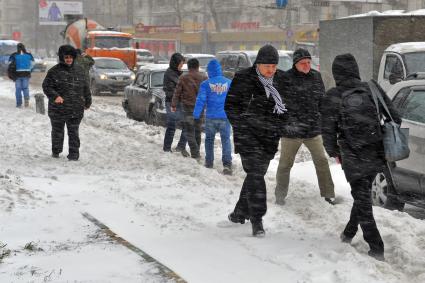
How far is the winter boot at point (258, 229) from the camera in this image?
6305mm

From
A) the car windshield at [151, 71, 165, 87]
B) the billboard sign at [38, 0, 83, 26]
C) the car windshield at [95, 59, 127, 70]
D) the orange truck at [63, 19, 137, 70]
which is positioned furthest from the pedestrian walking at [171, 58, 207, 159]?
the billboard sign at [38, 0, 83, 26]

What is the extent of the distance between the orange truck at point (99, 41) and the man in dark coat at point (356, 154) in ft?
89.0

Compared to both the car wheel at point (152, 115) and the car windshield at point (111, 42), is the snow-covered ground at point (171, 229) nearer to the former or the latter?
the car wheel at point (152, 115)

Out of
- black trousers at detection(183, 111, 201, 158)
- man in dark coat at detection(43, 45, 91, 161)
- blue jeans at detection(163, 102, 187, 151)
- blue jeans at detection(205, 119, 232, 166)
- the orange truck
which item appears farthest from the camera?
the orange truck

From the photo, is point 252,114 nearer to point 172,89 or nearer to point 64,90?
point 64,90

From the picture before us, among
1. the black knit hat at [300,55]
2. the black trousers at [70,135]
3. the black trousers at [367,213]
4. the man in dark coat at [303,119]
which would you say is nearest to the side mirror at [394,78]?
the man in dark coat at [303,119]

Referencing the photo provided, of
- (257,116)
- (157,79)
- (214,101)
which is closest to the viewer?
(257,116)

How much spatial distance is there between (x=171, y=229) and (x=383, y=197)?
9.57 feet

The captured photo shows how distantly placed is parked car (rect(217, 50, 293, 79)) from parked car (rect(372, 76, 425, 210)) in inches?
543

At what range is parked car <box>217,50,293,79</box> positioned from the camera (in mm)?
22042

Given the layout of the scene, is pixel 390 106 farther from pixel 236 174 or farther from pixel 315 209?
pixel 236 174

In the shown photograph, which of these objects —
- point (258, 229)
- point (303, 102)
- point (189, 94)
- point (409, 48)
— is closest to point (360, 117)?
point (258, 229)

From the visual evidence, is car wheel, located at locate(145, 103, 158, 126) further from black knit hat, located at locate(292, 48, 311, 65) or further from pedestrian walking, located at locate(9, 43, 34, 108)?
black knit hat, located at locate(292, 48, 311, 65)

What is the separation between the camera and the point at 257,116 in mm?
6207
